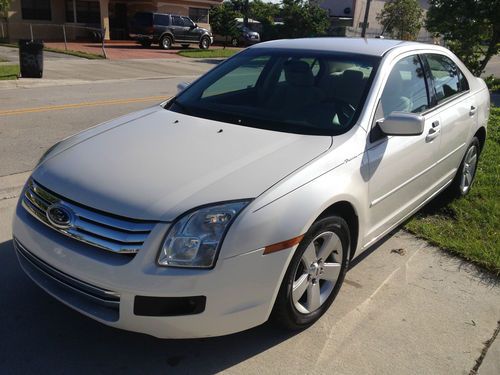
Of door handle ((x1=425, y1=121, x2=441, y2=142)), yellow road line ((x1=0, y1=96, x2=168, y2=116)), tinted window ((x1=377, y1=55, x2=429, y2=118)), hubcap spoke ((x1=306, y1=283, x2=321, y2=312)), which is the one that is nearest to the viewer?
hubcap spoke ((x1=306, y1=283, x2=321, y2=312))

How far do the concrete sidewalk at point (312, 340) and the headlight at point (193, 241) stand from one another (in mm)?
674

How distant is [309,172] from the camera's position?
9.27 ft

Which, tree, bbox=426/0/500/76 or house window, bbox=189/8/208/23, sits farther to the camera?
house window, bbox=189/8/208/23

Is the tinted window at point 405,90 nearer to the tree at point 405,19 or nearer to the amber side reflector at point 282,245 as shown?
the amber side reflector at point 282,245

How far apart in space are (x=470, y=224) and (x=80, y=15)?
31.8 m

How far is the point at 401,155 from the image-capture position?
11.8ft

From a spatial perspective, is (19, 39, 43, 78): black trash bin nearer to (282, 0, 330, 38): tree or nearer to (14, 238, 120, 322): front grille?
(14, 238, 120, 322): front grille

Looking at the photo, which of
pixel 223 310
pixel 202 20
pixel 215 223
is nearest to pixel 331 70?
pixel 215 223

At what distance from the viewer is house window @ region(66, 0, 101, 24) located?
102 feet

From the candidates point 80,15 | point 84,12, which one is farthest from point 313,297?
point 84,12

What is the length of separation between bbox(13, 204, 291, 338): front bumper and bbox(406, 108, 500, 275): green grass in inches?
91.2

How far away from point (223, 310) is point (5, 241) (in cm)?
231

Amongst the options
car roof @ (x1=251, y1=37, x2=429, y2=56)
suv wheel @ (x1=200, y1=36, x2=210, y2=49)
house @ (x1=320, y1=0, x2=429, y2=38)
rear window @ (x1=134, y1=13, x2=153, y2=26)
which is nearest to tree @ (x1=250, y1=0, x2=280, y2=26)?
house @ (x1=320, y1=0, x2=429, y2=38)

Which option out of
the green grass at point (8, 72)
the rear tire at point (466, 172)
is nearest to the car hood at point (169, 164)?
the rear tire at point (466, 172)
